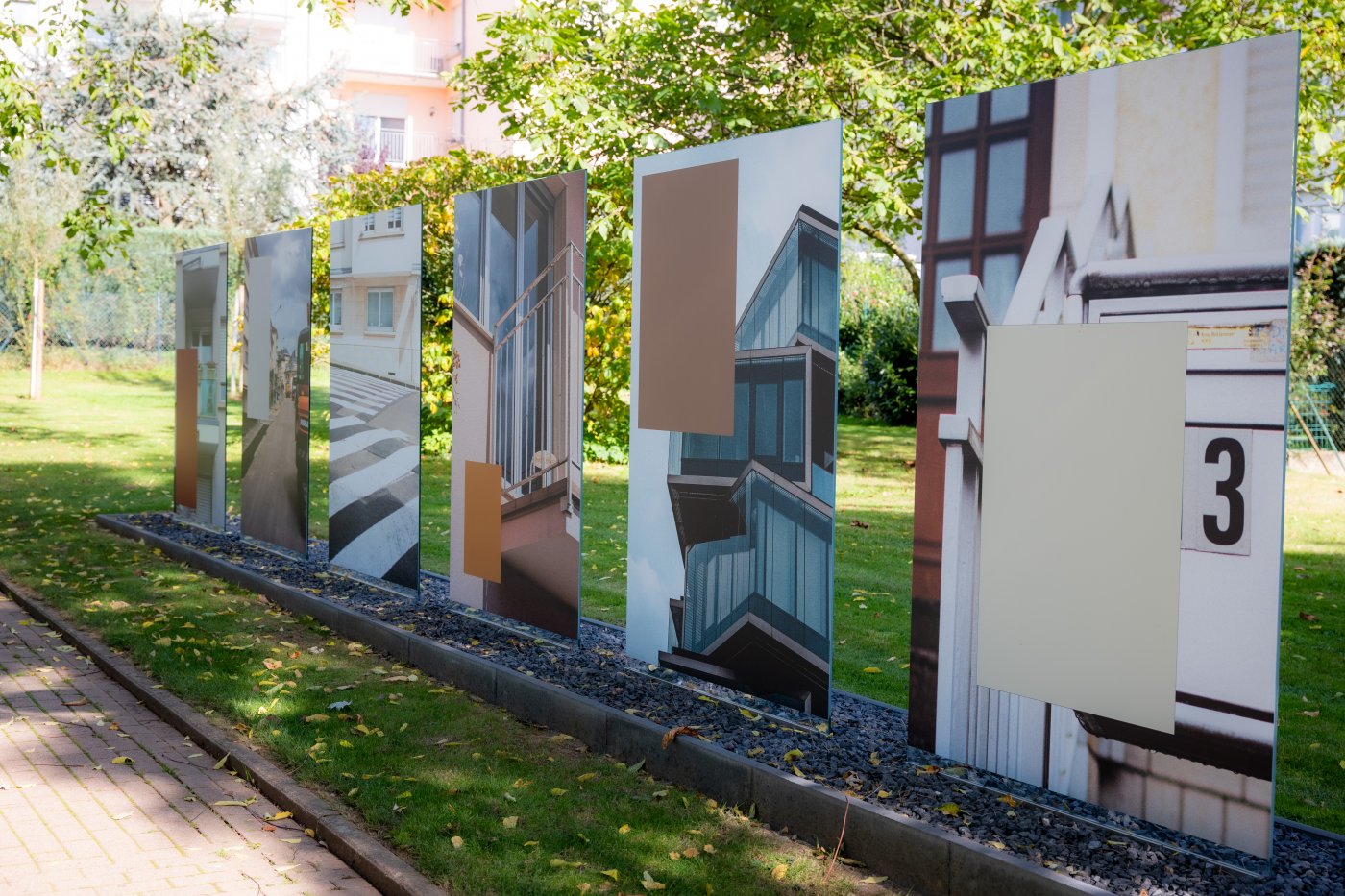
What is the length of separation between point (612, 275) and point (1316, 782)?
41.7ft

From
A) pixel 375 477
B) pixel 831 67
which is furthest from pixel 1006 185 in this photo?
pixel 831 67

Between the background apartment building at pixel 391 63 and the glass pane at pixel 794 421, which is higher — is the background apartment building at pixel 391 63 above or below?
above

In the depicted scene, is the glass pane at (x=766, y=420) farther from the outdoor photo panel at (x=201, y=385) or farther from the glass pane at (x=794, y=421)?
the outdoor photo panel at (x=201, y=385)

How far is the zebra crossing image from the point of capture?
8.05 metres

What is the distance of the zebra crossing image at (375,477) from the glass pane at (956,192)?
410 centimetres

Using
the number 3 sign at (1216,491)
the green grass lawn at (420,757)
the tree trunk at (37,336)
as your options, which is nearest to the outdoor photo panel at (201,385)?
the green grass lawn at (420,757)

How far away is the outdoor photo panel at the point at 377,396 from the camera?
8.04 meters

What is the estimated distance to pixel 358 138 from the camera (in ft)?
137

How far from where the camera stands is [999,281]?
466cm

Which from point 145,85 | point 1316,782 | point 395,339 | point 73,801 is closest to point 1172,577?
point 1316,782
